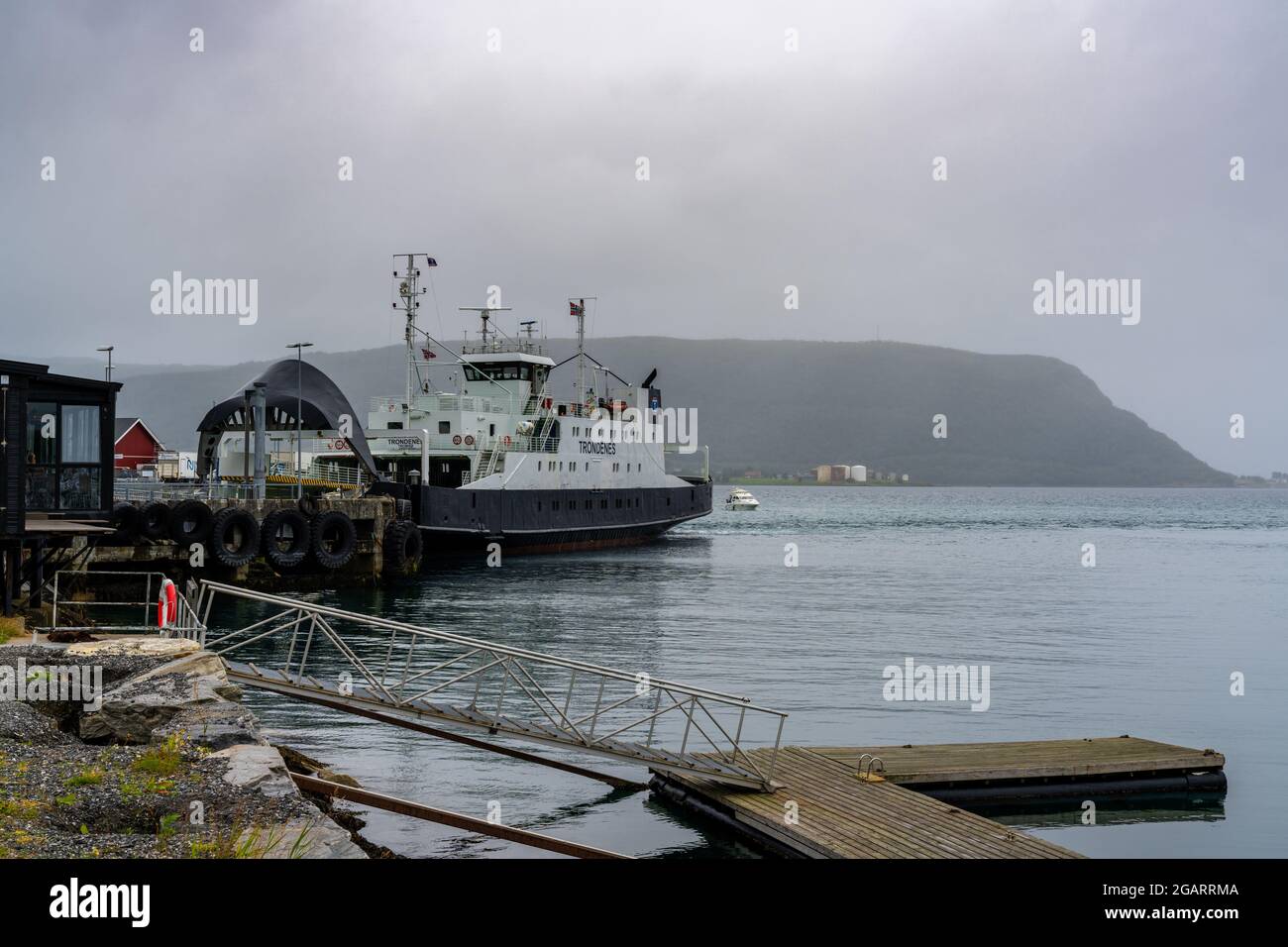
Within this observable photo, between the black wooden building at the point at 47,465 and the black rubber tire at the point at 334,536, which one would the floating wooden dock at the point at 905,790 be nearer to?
the black wooden building at the point at 47,465

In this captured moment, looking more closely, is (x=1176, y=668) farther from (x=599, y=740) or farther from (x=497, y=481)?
(x=497, y=481)

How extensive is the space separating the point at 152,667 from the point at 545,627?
19.0 metres

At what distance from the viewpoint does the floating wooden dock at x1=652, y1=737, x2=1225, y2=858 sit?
1152cm

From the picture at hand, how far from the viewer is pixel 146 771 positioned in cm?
939

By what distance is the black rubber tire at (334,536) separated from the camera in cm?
3869

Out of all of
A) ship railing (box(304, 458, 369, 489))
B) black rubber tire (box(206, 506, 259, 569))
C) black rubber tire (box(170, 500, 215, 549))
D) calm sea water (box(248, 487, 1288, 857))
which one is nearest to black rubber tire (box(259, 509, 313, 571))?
black rubber tire (box(206, 506, 259, 569))

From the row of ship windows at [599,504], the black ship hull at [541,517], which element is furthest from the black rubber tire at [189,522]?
the row of ship windows at [599,504]

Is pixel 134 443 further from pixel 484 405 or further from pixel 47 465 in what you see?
pixel 47 465

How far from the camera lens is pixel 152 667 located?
41.3 ft

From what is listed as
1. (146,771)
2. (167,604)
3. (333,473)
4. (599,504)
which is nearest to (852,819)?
(146,771)

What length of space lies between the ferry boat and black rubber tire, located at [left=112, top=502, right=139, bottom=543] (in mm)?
10535

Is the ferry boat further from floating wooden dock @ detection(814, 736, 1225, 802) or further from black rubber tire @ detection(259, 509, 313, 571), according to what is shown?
floating wooden dock @ detection(814, 736, 1225, 802)

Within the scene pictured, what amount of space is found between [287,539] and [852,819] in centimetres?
2966

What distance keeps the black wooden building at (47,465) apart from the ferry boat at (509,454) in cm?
2263
